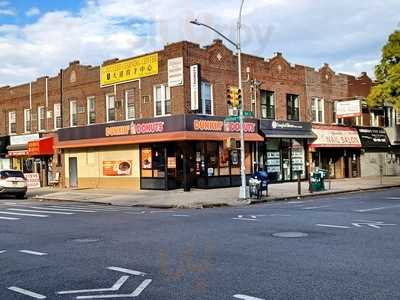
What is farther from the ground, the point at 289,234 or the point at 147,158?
the point at 147,158

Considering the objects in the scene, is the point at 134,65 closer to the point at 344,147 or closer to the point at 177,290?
the point at 344,147

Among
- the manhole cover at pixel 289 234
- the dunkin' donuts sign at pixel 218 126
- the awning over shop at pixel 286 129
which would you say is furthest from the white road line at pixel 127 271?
the awning over shop at pixel 286 129

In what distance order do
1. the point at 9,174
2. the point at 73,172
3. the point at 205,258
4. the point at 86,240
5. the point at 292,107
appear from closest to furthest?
the point at 205,258
the point at 86,240
the point at 9,174
the point at 73,172
the point at 292,107

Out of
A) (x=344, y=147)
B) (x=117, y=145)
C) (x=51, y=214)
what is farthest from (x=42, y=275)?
(x=344, y=147)

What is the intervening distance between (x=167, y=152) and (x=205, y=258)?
20.8 metres

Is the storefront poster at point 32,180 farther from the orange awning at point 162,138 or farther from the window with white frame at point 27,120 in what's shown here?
the window with white frame at point 27,120

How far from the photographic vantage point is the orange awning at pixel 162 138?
91.8 feet

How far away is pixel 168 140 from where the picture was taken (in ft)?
92.5

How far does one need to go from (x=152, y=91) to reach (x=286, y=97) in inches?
403

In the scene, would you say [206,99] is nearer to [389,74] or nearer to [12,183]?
[12,183]

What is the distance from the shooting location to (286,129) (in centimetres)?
3481

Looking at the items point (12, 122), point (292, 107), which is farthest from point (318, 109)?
point (12, 122)

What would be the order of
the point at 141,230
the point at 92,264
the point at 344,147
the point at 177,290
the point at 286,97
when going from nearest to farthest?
the point at 177,290
the point at 92,264
the point at 141,230
the point at 286,97
the point at 344,147

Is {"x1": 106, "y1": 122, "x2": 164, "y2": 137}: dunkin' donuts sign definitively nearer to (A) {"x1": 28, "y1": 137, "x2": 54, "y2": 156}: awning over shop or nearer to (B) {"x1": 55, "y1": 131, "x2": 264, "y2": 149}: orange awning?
(B) {"x1": 55, "y1": 131, "x2": 264, "y2": 149}: orange awning
